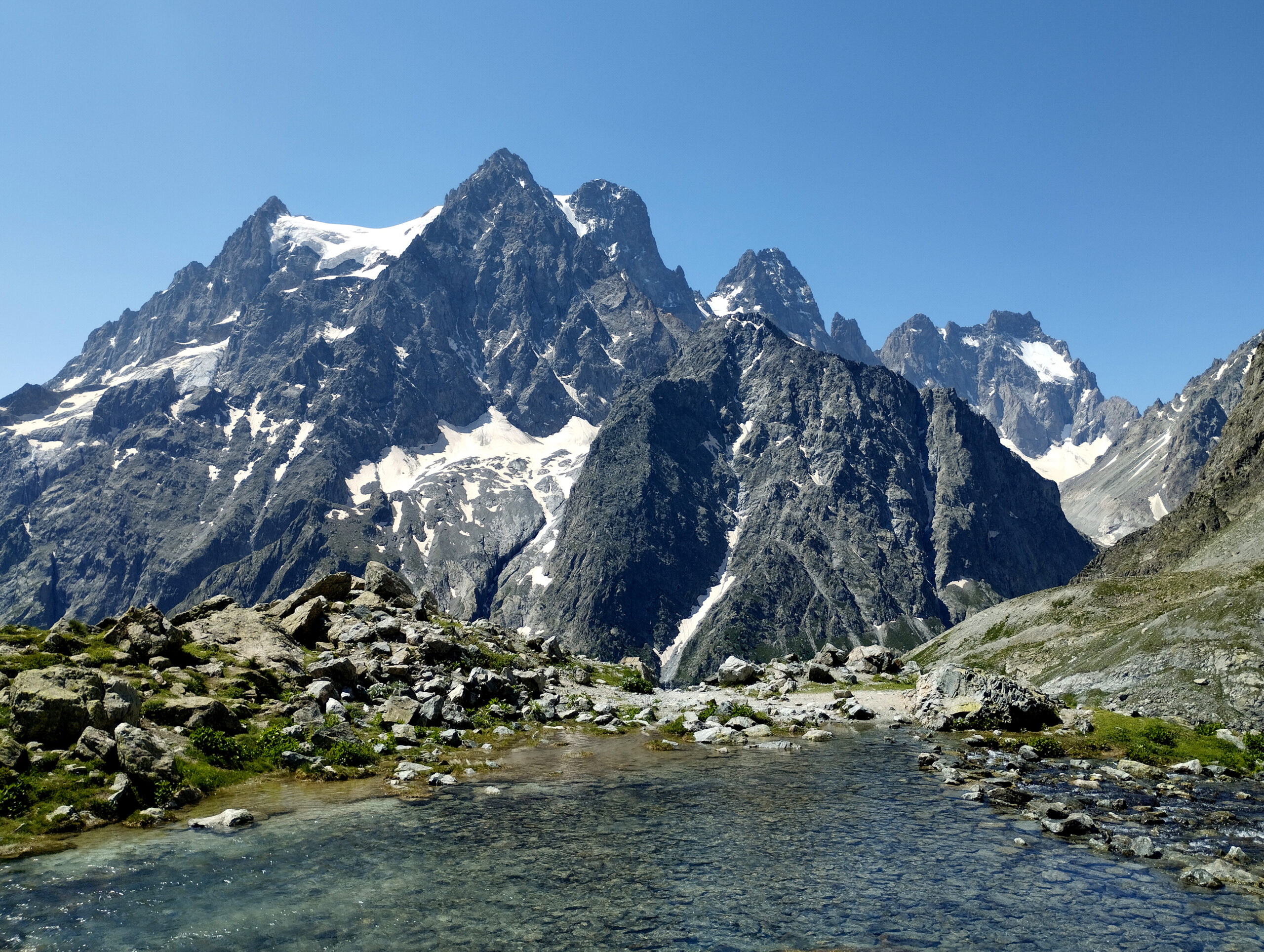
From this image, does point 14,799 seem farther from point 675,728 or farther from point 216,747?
point 675,728

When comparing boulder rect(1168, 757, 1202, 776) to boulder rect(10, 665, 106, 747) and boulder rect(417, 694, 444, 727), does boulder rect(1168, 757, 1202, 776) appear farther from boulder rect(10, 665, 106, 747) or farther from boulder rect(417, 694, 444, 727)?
boulder rect(10, 665, 106, 747)

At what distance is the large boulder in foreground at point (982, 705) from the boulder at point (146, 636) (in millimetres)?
46520

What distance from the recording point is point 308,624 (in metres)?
51.1

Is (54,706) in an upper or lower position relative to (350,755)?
upper

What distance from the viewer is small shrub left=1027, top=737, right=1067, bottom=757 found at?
1459 inches

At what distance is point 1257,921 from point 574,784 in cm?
2288

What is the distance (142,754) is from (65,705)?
11.2 feet

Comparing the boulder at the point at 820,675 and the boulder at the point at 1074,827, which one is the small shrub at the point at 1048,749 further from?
the boulder at the point at 820,675

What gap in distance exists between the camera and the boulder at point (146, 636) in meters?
36.8

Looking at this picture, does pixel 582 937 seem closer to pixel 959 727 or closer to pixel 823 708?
pixel 959 727

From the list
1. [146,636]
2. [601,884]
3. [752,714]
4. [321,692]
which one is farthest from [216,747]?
[752,714]

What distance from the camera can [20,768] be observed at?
2345 centimetres

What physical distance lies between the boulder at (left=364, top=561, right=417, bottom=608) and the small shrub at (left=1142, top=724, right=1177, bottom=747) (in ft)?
181

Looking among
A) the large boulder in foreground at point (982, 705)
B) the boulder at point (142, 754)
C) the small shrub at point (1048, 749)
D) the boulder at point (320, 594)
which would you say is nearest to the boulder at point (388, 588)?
the boulder at point (320, 594)
